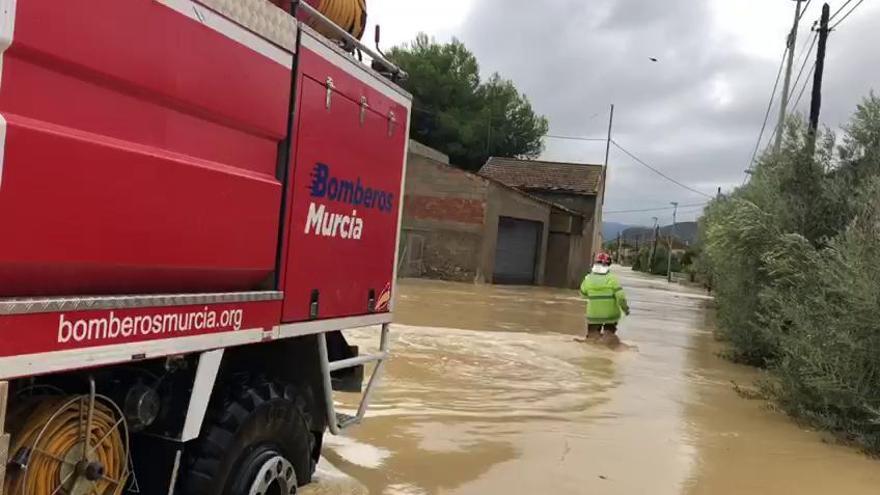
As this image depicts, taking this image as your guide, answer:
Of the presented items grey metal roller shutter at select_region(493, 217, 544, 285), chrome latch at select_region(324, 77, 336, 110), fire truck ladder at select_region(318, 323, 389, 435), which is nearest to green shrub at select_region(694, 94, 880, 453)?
fire truck ladder at select_region(318, 323, 389, 435)

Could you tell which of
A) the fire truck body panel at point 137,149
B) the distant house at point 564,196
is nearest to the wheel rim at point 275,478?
the fire truck body panel at point 137,149

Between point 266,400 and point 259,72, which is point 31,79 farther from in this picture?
point 266,400

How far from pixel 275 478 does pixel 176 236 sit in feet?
4.35

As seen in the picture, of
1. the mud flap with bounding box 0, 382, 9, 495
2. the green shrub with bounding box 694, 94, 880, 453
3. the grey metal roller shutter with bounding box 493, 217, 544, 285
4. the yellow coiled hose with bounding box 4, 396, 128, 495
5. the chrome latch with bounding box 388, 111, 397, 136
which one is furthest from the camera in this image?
the grey metal roller shutter with bounding box 493, 217, 544, 285

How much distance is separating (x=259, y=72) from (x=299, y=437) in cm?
178

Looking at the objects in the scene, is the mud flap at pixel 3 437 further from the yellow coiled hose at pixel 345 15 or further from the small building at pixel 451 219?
the small building at pixel 451 219

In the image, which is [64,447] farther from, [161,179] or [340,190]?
[340,190]

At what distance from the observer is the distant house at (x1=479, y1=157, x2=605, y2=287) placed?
35.5 m

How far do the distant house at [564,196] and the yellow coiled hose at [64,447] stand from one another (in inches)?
1300

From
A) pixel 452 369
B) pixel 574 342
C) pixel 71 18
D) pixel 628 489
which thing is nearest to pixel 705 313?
pixel 574 342

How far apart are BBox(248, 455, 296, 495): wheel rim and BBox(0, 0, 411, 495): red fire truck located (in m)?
0.01

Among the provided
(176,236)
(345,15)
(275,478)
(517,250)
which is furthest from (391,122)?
(517,250)

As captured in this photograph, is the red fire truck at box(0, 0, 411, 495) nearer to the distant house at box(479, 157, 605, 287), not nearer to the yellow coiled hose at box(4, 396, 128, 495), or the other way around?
the yellow coiled hose at box(4, 396, 128, 495)

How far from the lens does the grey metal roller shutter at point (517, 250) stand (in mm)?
34562
